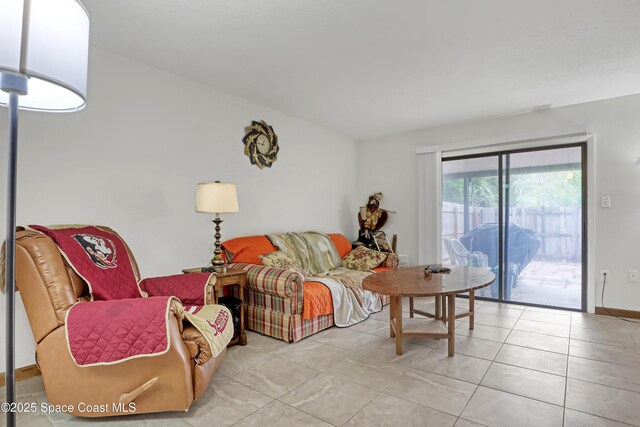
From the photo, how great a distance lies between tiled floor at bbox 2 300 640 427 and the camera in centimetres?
175

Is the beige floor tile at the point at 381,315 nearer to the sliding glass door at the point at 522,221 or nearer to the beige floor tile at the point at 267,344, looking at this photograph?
the beige floor tile at the point at 267,344

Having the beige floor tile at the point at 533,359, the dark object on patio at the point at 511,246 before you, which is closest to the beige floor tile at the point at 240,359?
the beige floor tile at the point at 533,359

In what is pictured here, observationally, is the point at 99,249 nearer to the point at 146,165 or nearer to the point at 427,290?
the point at 146,165

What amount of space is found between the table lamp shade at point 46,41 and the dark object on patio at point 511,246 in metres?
4.49

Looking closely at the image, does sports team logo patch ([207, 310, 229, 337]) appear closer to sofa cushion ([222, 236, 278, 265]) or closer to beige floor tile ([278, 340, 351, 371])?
beige floor tile ([278, 340, 351, 371])

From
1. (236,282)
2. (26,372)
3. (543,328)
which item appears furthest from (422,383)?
(26,372)

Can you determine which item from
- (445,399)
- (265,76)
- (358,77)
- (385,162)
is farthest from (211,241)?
(385,162)

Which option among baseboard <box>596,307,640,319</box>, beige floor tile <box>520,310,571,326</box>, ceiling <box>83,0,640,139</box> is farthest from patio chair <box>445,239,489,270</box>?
ceiling <box>83,0,640,139</box>

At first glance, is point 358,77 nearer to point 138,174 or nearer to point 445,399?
point 138,174

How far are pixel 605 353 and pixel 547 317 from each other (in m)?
1.00

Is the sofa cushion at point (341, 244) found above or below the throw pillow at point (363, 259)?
above

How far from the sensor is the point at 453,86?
10.6ft

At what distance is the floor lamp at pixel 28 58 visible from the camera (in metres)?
0.77

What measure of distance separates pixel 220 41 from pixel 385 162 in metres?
3.28
